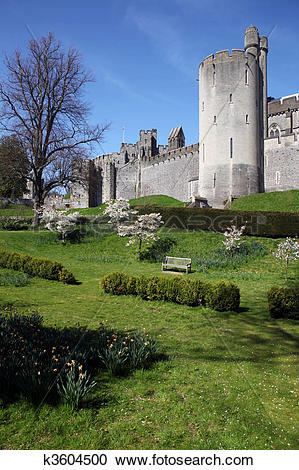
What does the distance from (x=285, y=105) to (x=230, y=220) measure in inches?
957

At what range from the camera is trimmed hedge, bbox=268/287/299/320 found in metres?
8.03

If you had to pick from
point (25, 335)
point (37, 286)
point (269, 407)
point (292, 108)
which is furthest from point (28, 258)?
point (292, 108)

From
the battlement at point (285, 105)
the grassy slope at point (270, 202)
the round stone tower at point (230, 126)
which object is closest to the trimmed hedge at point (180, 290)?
the grassy slope at point (270, 202)

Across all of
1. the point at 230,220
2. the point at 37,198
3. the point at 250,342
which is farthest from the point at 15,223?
the point at 250,342

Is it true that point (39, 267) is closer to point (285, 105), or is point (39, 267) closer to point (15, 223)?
point (15, 223)

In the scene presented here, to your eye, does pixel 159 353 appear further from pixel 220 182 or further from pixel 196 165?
pixel 196 165

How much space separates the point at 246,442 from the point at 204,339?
130 inches

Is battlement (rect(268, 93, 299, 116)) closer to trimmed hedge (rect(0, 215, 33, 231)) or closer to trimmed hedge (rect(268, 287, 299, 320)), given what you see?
trimmed hedge (rect(0, 215, 33, 231))

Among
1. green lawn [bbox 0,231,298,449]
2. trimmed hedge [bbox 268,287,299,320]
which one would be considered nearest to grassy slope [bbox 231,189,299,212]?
green lawn [bbox 0,231,298,449]

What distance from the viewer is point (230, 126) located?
101 feet

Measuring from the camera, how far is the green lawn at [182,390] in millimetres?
3281

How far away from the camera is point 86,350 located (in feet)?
16.1

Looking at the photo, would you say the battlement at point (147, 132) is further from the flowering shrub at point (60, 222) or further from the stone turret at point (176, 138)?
the flowering shrub at point (60, 222)

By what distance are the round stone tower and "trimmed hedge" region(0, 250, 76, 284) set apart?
74.0ft
